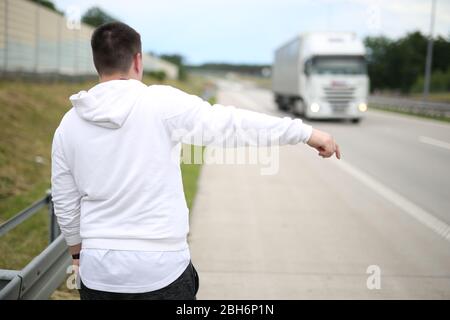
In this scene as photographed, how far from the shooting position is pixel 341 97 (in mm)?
23062

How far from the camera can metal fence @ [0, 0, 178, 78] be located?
13.2m

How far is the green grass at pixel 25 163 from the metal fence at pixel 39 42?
28.1 inches

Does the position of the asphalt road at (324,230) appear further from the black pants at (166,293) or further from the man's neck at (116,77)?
the man's neck at (116,77)

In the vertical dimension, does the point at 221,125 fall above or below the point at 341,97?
below

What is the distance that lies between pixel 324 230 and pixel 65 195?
467cm

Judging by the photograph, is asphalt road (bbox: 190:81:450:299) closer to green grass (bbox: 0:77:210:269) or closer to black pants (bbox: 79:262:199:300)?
green grass (bbox: 0:77:210:269)

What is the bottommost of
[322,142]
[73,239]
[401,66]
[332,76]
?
[73,239]

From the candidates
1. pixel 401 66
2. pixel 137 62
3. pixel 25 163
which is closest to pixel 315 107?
pixel 25 163

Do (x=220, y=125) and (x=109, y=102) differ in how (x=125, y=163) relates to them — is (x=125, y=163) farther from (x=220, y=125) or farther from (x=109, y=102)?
(x=220, y=125)

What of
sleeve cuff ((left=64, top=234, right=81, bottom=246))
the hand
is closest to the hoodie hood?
sleeve cuff ((left=64, top=234, right=81, bottom=246))

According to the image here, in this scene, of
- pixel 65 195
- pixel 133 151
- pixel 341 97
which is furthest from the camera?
pixel 341 97

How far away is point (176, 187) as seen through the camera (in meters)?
2.21

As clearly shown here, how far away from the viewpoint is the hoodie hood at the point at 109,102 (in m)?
2.06
